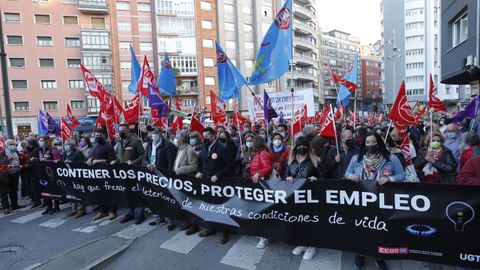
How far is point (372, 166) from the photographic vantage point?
158 inches

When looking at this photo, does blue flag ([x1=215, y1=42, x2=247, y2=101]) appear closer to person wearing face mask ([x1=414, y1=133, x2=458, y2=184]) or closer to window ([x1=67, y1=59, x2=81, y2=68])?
person wearing face mask ([x1=414, y1=133, x2=458, y2=184])

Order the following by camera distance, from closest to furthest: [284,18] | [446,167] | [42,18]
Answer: [446,167] < [284,18] < [42,18]

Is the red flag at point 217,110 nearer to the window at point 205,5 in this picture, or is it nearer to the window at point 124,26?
the window at point 124,26

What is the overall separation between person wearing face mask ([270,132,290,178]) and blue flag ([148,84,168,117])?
4.13 m

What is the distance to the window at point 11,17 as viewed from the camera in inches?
1512

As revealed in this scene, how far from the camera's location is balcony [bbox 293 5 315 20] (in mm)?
56231

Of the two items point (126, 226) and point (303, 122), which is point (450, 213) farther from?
point (303, 122)

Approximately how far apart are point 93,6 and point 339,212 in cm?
4721

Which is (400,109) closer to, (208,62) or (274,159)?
(274,159)

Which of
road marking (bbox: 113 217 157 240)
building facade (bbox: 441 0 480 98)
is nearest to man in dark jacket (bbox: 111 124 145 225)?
road marking (bbox: 113 217 157 240)

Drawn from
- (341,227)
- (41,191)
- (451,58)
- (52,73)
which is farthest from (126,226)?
(52,73)

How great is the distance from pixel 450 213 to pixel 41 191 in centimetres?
843

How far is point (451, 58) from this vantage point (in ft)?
52.1

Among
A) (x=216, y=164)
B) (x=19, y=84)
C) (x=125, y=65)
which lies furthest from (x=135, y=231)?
(x=19, y=84)
